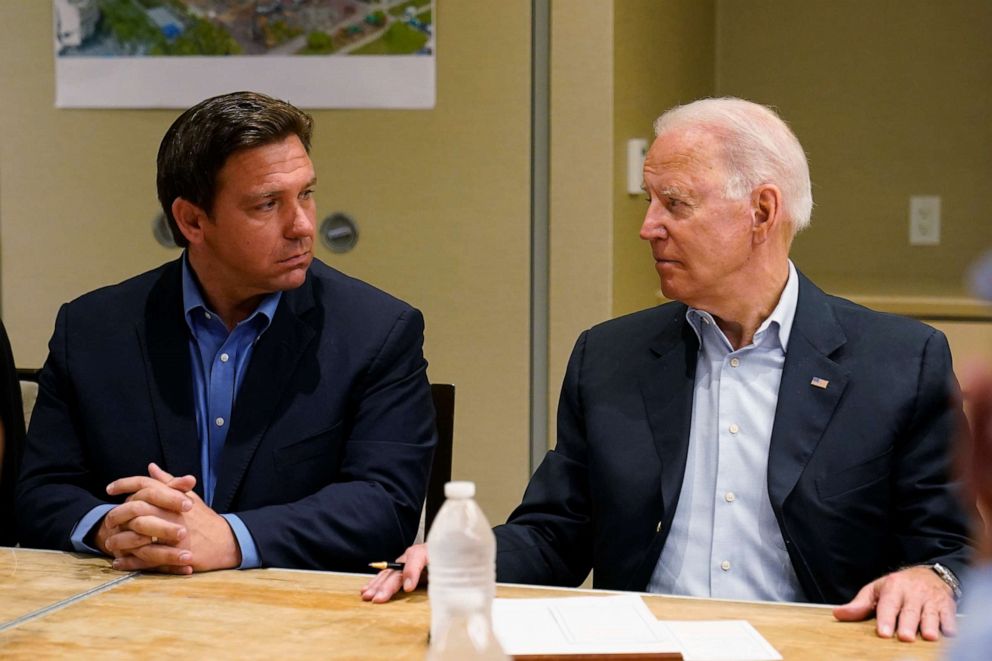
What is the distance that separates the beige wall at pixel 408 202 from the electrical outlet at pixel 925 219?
1.30 meters

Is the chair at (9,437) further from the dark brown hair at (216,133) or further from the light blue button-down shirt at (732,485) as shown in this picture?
the light blue button-down shirt at (732,485)

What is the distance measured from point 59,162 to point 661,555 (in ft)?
6.95

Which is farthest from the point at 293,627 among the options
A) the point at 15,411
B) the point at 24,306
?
the point at 24,306

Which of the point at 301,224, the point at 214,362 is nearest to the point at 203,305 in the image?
the point at 214,362

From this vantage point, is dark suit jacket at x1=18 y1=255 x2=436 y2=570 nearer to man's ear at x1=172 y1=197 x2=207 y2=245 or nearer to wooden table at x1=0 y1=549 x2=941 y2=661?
man's ear at x1=172 y1=197 x2=207 y2=245

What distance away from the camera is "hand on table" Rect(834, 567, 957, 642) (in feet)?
4.76

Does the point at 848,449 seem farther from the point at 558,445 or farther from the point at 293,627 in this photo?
the point at 293,627

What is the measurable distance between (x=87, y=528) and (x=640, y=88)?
190cm

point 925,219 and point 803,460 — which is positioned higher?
point 925,219

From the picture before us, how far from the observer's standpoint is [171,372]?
214cm

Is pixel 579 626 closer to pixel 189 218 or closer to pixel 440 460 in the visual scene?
pixel 440 460

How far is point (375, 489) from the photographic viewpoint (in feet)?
6.67

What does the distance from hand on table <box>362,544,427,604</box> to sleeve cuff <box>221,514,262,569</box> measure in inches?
9.0

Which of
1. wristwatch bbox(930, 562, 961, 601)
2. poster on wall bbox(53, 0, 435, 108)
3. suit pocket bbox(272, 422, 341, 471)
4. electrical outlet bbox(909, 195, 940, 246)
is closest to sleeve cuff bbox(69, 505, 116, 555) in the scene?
suit pocket bbox(272, 422, 341, 471)
